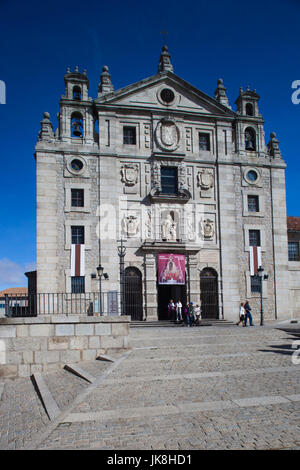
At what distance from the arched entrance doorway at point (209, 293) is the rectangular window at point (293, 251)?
27.0ft

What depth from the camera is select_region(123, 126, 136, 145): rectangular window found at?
29.8 metres

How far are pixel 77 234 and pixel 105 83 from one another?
12.0m

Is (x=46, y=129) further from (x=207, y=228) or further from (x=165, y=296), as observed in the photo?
(x=165, y=296)

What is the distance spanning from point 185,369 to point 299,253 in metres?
25.0

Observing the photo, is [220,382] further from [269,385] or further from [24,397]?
[24,397]

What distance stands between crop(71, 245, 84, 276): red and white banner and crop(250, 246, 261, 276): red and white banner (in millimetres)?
12971

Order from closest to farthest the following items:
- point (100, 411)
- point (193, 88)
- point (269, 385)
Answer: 1. point (100, 411)
2. point (269, 385)
3. point (193, 88)

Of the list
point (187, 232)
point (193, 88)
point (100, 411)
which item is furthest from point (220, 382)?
point (193, 88)

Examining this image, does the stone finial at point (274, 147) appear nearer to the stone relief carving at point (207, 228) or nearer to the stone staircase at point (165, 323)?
the stone relief carving at point (207, 228)

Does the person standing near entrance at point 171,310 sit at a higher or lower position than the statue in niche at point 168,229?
lower

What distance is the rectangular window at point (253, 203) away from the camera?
31.2m

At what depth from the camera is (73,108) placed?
28.9 m

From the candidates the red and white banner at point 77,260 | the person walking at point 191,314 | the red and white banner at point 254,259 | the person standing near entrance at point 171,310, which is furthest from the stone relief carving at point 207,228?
the red and white banner at point 77,260

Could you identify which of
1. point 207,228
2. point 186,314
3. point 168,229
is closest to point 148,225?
point 168,229
